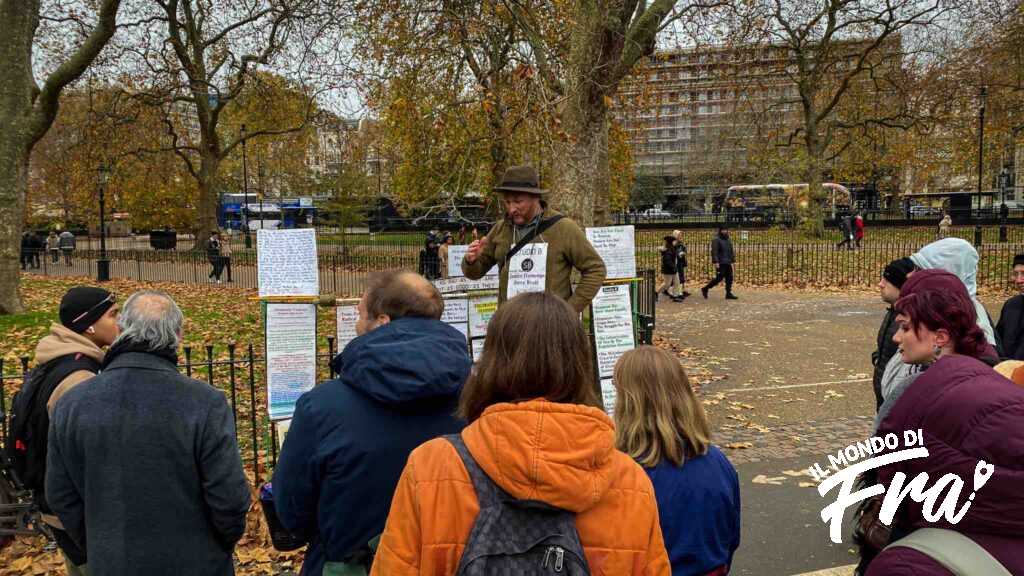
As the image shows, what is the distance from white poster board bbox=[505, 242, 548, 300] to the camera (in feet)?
17.4

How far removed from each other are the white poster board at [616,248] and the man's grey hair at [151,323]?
4213 mm

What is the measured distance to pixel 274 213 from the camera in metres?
63.8

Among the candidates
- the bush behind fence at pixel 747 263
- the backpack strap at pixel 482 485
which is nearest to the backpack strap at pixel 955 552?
the backpack strap at pixel 482 485

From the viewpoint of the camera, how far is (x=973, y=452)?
1.90 m

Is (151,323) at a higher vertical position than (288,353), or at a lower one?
higher

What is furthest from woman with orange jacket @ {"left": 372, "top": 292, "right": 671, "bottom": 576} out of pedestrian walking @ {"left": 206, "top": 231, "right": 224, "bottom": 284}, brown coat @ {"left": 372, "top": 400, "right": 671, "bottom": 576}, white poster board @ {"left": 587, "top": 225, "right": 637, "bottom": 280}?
pedestrian walking @ {"left": 206, "top": 231, "right": 224, "bottom": 284}

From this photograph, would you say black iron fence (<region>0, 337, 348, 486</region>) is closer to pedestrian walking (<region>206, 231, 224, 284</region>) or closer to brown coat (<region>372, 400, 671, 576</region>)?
brown coat (<region>372, 400, 671, 576</region>)

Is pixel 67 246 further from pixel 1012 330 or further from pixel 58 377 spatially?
pixel 1012 330

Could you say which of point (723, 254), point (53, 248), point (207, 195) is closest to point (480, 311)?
point (723, 254)

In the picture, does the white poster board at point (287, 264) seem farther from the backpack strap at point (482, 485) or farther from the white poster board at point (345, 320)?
the backpack strap at point (482, 485)

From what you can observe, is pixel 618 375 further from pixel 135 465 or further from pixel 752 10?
pixel 752 10

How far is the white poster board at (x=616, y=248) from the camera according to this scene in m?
6.62

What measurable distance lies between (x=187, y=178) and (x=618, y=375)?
3945 cm

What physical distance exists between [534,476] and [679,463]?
101cm
